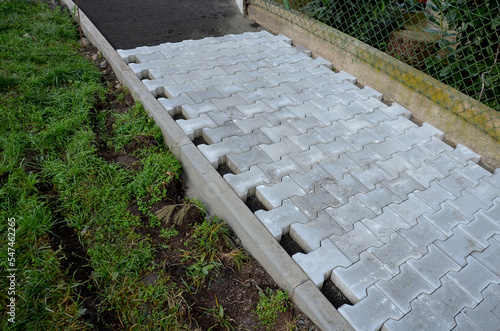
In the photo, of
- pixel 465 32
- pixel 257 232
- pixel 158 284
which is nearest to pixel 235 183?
pixel 257 232

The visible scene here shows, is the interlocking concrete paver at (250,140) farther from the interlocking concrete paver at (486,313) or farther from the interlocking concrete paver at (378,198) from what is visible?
the interlocking concrete paver at (486,313)

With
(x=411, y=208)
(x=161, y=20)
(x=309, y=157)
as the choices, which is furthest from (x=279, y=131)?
(x=161, y=20)

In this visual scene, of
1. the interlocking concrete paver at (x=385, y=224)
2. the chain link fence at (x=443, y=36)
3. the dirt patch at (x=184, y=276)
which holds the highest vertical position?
the chain link fence at (x=443, y=36)

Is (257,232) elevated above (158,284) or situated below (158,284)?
above

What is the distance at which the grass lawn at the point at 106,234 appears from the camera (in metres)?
2.25

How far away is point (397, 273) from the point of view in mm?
2426

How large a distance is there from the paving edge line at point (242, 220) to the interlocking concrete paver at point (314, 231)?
0.19 m

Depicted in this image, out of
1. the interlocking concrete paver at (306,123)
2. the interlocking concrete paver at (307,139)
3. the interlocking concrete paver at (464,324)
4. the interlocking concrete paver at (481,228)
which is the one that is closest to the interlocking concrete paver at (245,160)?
the interlocking concrete paver at (307,139)

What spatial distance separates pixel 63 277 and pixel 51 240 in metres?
0.38

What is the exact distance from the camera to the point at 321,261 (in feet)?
8.07

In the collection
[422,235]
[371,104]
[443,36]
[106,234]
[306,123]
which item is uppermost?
[443,36]

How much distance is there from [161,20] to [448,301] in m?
6.07

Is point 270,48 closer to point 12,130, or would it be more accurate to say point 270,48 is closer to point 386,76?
point 386,76

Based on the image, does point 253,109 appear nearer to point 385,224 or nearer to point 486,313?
point 385,224
